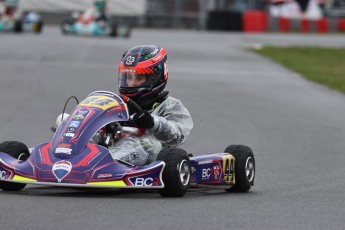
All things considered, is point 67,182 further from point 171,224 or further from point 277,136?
point 277,136

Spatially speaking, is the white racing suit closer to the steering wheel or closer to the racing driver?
the racing driver

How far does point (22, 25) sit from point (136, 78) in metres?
25.1

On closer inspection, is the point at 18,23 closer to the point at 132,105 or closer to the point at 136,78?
the point at 136,78

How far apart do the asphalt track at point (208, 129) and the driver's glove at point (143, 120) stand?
49 centimetres

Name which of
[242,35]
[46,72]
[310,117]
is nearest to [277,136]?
[310,117]

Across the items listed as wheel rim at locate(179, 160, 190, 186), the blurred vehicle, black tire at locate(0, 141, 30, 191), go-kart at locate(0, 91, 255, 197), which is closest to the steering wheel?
go-kart at locate(0, 91, 255, 197)

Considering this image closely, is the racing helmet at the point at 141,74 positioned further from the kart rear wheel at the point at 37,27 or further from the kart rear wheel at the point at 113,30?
the kart rear wheel at the point at 37,27

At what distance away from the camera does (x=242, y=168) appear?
7.70m

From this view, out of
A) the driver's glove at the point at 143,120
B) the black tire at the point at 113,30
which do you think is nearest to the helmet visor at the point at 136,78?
the driver's glove at the point at 143,120

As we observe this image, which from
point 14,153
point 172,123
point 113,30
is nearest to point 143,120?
point 172,123

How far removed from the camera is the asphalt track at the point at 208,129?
5898 mm

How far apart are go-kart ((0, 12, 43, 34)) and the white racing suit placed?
24.9 m

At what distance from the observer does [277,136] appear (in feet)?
39.5

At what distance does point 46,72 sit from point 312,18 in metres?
27.0
